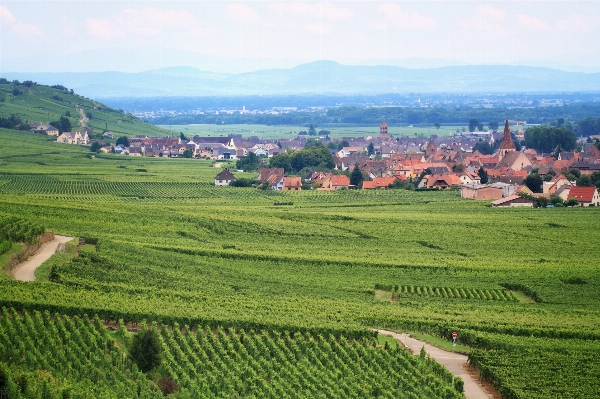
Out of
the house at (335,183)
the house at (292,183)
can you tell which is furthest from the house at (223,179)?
the house at (335,183)

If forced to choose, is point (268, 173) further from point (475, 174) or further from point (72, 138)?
point (72, 138)

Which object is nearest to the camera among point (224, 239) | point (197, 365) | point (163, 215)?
point (197, 365)

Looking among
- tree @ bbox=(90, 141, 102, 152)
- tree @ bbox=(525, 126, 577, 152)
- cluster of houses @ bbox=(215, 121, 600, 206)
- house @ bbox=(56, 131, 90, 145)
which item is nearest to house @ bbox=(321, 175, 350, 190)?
cluster of houses @ bbox=(215, 121, 600, 206)

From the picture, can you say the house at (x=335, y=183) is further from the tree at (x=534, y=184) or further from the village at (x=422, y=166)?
the tree at (x=534, y=184)

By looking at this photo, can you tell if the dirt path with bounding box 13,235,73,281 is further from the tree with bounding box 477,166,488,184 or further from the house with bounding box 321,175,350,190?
the tree with bounding box 477,166,488,184

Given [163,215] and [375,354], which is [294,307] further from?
[163,215]

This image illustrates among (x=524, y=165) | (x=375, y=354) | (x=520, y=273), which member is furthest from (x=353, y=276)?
(x=524, y=165)

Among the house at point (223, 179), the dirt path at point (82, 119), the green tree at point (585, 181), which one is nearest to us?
the green tree at point (585, 181)
